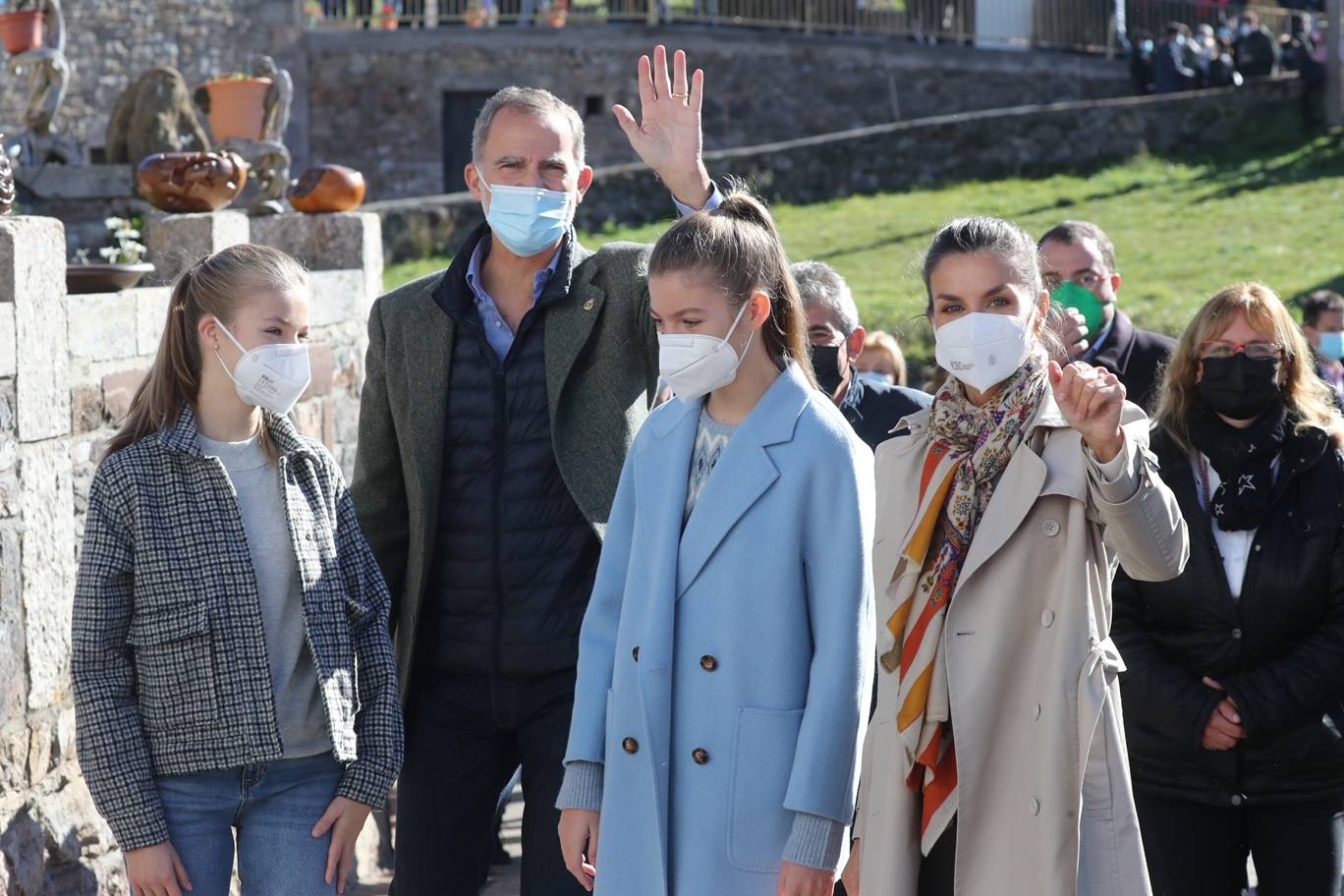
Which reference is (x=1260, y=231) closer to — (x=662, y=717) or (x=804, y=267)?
(x=804, y=267)

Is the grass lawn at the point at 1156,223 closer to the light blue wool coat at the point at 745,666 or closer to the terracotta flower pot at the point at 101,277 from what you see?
the terracotta flower pot at the point at 101,277

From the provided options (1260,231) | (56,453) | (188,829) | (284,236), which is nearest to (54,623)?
(56,453)

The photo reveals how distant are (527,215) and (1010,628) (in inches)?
51.9

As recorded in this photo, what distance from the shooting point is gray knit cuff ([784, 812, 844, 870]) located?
2596 millimetres

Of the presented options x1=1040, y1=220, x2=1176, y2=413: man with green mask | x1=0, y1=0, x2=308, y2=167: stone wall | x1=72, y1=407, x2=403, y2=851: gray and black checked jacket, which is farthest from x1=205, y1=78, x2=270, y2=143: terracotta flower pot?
x1=0, y1=0, x2=308, y2=167: stone wall

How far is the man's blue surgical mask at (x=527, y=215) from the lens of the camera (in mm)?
3521

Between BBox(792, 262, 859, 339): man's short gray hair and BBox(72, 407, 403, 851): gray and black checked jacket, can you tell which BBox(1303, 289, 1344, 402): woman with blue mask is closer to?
BBox(792, 262, 859, 339): man's short gray hair

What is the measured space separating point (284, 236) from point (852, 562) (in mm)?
5125

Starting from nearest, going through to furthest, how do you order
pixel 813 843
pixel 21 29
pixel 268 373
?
1. pixel 813 843
2. pixel 268 373
3. pixel 21 29

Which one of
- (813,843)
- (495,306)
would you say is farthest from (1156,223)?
(813,843)

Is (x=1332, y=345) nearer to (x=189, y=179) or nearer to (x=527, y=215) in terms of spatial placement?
(x=189, y=179)

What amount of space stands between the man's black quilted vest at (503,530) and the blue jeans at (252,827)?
16.2 inches

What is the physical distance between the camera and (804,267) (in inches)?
184

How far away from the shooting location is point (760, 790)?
2.66 metres
